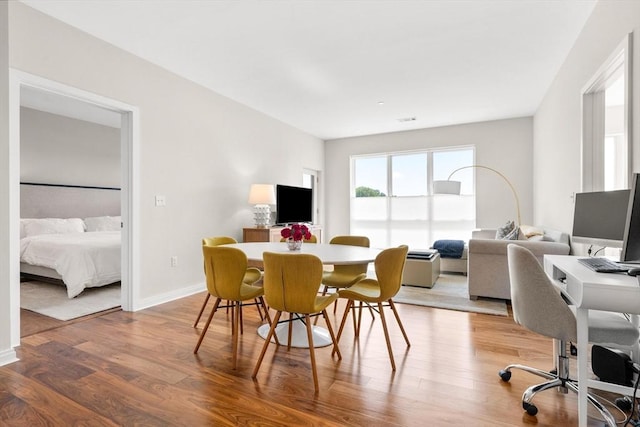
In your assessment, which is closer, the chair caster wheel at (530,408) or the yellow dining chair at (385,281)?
the chair caster wheel at (530,408)

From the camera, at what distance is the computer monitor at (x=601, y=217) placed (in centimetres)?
179

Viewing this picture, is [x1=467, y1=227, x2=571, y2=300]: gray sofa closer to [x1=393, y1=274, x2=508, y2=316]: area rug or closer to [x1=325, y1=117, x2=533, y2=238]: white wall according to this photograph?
[x1=393, y1=274, x2=508, y2=316]: area rug

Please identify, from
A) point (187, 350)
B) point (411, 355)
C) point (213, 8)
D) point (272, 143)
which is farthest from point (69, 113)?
point (411, 355)

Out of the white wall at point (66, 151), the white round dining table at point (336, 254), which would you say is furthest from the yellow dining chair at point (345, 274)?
the white wall at point (66, 151)

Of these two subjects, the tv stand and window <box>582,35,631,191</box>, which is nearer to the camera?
window <box>582,35,631,191</box>

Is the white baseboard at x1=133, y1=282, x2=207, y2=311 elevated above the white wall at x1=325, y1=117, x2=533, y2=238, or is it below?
below

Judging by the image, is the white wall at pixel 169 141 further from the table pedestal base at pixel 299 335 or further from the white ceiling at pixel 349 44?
the table pedestal base at pixel 299 335

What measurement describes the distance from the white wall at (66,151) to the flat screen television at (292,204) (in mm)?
3478

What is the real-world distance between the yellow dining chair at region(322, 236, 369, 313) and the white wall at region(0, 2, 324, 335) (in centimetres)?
193

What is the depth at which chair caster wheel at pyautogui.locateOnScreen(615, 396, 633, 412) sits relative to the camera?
1.74 meters

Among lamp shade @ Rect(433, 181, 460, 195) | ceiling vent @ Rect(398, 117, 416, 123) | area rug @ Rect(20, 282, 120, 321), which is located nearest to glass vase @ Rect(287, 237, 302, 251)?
area rug @ Rect(20, 282, 120, 321)

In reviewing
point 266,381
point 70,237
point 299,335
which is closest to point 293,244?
point 299,335

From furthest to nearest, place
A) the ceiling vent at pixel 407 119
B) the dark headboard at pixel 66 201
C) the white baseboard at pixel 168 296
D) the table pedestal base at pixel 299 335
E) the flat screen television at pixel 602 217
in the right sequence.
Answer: the ceiling vent at pixel 407 119 → the dark headboard at pixel 66 201 → the white baseboard at pixel 168 296 → the table pedestal base at pixel 299 335 → the flat screen television at pixel 602 217

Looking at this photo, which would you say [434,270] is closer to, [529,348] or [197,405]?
[529,348]
